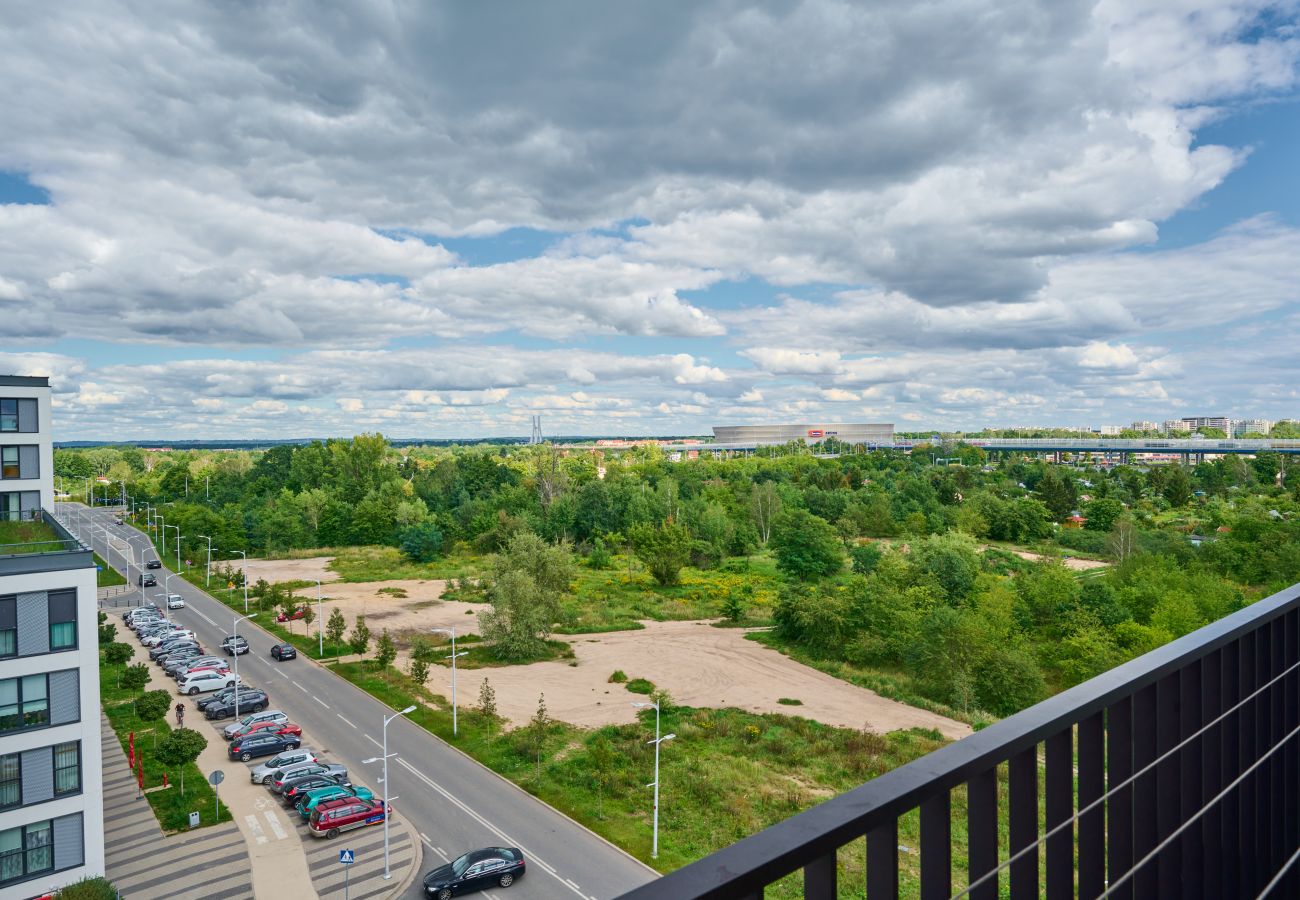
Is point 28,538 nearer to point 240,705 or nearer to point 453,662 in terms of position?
point 240,705

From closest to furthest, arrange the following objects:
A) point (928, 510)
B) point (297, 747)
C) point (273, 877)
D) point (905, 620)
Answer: point (273, 877), point (297, 747), point (905, 620), point (928, 510)

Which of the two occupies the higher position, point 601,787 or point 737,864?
point 737,864

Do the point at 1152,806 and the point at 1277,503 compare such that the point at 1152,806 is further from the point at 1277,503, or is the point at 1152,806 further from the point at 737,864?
the point at 1277,503

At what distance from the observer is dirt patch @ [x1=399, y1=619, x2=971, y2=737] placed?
80.3 ft

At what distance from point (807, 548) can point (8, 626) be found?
37194 millimetres

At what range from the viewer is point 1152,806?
2.03 m

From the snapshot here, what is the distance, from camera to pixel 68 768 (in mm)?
13648

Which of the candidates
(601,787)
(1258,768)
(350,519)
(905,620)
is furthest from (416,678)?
(350,519)

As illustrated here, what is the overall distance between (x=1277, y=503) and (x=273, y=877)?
60.7 m

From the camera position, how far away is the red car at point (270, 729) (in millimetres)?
22062

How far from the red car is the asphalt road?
509 millimetres

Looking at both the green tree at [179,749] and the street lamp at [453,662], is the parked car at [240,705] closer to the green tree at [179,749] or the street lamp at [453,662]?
the green tree at [179,749]

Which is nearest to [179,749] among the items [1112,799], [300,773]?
[300,773]

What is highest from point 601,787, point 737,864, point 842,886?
point 737,864
